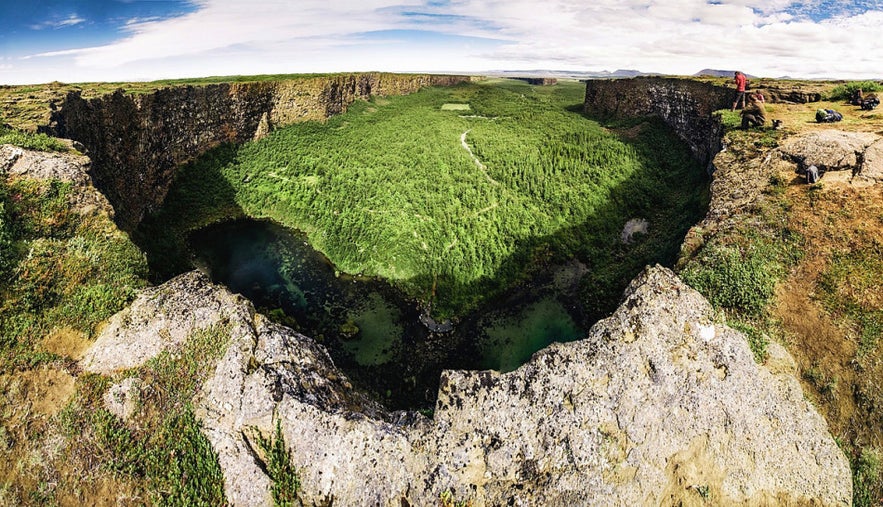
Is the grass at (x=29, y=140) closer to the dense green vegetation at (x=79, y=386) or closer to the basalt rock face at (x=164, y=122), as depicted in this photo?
the basalt rock face at (x=164, y=122)

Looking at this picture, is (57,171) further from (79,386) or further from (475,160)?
(475,160)

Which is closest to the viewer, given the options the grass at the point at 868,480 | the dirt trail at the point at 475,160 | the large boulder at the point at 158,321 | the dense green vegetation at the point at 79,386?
the dense green vegetation at the point at 79,386

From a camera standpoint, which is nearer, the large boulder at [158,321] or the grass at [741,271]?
the large boulder at [158,321]

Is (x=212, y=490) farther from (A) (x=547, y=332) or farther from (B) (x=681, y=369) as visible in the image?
(A) (x=547, y=332)

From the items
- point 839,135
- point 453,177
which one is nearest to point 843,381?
point 839,135

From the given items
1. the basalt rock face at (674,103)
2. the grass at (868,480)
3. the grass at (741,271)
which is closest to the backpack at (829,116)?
the basalt rock face at (674,103)

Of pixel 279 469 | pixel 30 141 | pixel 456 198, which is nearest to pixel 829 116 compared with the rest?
pixel 456 198

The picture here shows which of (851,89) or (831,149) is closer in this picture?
(831,149)
